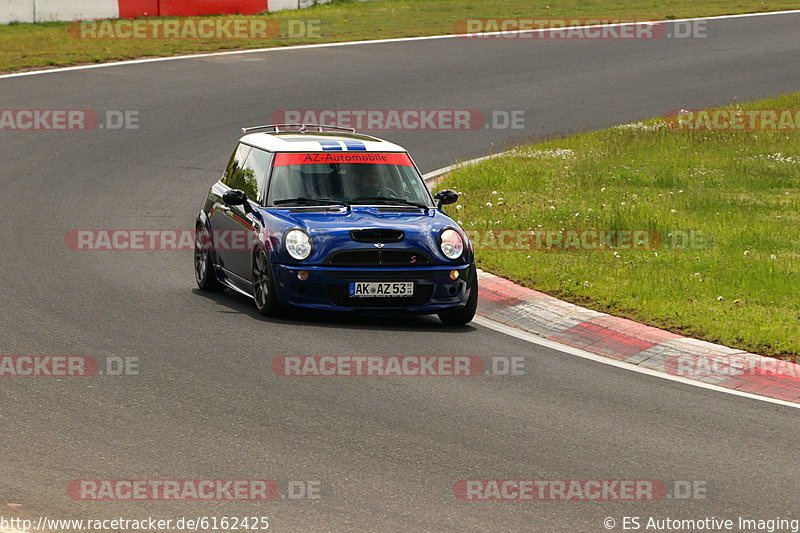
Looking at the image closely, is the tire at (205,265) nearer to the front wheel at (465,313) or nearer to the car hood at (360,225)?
the car hood at (360,225)

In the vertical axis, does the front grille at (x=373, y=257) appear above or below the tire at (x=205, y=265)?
above

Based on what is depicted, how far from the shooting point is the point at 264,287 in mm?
11781

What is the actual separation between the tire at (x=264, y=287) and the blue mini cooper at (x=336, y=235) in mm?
12

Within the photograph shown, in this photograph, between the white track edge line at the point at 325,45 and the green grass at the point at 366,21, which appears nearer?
the white track edge line at the point at 325,45

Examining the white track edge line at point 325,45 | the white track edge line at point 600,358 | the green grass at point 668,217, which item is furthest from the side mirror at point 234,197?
the white track edge line at point 325,45

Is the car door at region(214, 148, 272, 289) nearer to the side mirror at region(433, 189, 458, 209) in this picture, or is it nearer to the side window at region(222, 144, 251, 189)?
the side window at region(222, 144, 251, 189)

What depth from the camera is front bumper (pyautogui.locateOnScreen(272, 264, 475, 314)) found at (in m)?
11.4

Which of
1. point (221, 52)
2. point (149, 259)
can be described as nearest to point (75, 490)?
point (149, 259)

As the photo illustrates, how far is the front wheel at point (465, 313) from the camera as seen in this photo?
11.8 metres

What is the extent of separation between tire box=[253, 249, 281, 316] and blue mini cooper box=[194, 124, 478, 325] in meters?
0.01

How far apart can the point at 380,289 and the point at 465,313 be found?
35.2 inches

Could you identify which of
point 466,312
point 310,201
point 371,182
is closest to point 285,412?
point 466,312

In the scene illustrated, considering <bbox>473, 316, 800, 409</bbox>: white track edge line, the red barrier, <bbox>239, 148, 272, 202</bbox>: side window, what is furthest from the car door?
the red barrier

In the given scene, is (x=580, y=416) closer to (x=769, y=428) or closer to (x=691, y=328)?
(x=769, y=428)
